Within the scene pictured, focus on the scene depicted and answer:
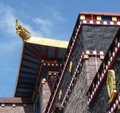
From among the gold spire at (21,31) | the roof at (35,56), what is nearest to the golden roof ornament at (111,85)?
the roof at (35,56)

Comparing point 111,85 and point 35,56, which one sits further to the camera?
point 35,56

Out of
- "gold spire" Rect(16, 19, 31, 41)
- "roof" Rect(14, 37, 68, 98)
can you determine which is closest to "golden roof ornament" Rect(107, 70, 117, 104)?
"roof" Rect(14, 37, 68, 98)

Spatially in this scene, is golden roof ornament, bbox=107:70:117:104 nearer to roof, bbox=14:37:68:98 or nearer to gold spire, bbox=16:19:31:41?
roof, bbox=14:37:68:98

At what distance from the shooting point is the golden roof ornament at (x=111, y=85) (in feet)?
32.9

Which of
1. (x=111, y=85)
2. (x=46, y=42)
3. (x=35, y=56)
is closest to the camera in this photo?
(x=111, y=85)

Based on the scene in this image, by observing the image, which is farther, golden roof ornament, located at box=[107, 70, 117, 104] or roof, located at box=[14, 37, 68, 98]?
roof, located at box=[14, 37, 68, 98]

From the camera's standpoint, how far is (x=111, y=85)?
10.1m

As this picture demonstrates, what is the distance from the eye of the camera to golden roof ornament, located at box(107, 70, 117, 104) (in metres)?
10.0

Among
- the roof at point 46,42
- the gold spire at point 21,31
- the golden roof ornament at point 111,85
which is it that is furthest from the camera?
the gold spire at point 21,31

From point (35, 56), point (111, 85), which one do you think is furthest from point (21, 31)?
point (111, 85)

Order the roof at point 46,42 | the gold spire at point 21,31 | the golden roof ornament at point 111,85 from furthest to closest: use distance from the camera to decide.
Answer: the gold spire at point 21,31, the roof at point 46,42, the golden roof ornament at point 111,85

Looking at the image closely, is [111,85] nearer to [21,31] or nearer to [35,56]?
[21,31]

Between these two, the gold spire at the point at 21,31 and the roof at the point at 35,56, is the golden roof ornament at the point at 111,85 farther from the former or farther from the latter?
the gold spire at the point at 21,31

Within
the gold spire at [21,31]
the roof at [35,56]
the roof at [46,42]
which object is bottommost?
the roof at [35,56]
